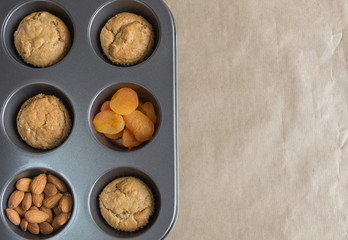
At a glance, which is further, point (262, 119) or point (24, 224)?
point (262, 119)

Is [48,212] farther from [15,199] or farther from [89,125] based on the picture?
[89,125]

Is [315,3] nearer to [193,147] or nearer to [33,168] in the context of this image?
[193,147]

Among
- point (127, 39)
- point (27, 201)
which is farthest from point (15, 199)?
point (127, 39)

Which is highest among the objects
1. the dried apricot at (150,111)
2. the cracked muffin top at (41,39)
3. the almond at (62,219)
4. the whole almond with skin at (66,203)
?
the cracked muffin top at (41,39)

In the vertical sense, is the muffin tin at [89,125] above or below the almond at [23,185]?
above

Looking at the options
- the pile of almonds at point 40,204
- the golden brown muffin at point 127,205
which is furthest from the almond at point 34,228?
the golden brown muffin at point 127,205

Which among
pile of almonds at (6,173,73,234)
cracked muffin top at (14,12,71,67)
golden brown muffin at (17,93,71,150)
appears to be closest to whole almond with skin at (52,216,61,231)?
pile of almonds at (6,173,73,234)

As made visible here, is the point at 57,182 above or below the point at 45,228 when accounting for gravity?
above

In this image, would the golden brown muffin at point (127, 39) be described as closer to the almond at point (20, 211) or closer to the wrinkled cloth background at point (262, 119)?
the wrinkled cloth background at point (262, 119)
